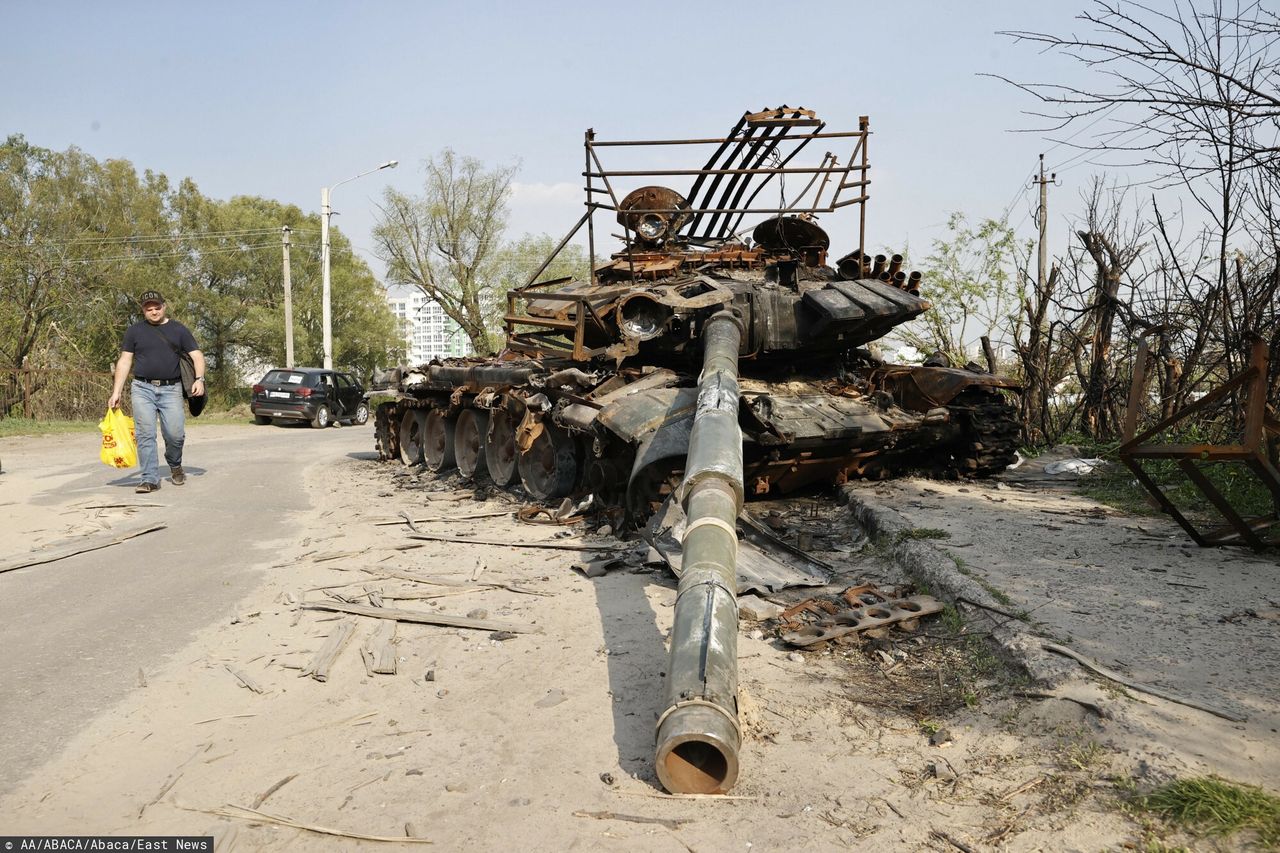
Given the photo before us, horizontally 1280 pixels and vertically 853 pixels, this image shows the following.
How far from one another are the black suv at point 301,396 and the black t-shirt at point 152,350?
1226 cm

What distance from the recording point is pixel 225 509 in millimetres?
8797

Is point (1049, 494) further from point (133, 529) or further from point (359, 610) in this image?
point (133, 529)

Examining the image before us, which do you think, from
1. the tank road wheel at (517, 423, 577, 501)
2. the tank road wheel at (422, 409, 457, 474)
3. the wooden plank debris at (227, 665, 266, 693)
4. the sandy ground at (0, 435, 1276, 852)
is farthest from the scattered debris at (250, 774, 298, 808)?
the tank road wheel at (422, 409, 457, 474)

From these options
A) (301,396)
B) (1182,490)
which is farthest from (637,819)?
(301,396)

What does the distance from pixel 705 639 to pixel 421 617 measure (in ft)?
7.47

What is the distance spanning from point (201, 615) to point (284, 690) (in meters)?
1.49

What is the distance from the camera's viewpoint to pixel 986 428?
29.0 feet

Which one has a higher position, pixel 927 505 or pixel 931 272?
pixel 931 272

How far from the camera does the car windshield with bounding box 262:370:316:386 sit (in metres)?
21.8

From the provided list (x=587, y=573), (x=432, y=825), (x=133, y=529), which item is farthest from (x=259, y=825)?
(x=133, y=529)

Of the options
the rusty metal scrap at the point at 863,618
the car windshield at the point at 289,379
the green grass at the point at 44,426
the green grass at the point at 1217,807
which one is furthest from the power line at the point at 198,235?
the green grass at the point at 1217,807

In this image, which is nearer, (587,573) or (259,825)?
(259,825)

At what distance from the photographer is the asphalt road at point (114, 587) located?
3.94 metres

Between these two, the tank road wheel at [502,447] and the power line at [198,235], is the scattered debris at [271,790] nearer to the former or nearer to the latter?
the tank road wheel at [502,447]
